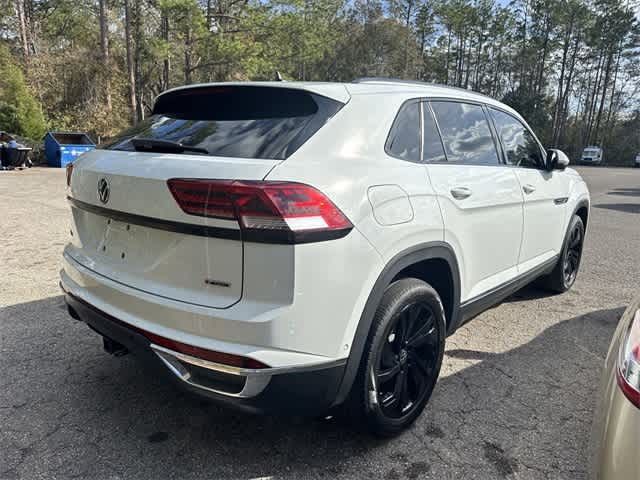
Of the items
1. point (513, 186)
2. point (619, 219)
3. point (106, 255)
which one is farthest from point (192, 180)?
point (619, 219)

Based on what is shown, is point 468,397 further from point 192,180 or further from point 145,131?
point 145,131

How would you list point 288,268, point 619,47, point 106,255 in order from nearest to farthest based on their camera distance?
point 288,268 < point 106,255 < point 619,47

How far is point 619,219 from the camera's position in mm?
9781

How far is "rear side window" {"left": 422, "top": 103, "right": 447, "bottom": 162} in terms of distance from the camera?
2.54 m

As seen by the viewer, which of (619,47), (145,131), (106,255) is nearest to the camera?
(106,255)

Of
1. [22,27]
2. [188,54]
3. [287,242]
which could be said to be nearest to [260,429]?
[287,242]

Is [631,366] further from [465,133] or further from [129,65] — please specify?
[129,65]

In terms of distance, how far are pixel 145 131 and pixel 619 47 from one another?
188ft

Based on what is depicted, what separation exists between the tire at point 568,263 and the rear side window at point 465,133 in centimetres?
175

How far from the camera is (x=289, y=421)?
2473 millimetres

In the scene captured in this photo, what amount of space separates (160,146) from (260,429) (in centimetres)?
151

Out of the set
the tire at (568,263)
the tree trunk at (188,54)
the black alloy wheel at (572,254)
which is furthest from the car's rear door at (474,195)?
the tree trunk at (188,54)

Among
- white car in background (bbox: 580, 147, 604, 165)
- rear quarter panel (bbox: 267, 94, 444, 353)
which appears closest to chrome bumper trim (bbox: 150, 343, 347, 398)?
rear quarter panel (bbox: 267, 94, 444, 353)

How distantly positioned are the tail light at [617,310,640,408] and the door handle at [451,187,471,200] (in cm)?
116
